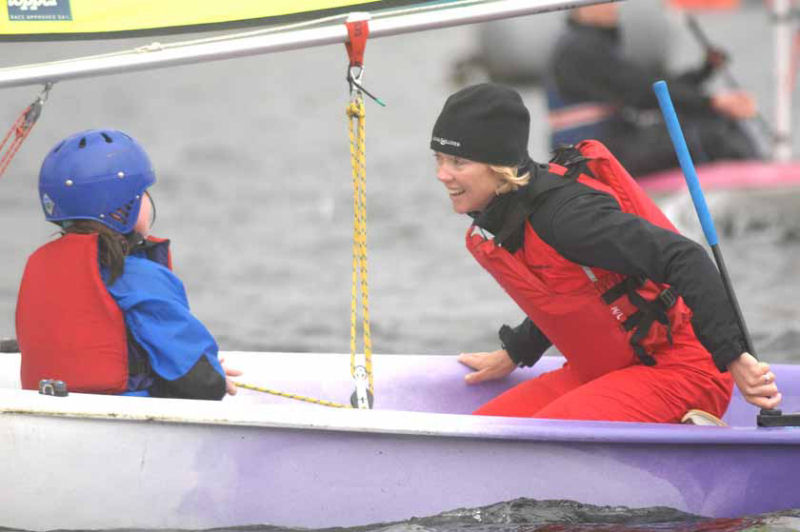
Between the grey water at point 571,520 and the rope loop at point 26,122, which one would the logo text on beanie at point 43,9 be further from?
the grey water at point 571,520

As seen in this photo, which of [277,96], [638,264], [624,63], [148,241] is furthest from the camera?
[277,96]

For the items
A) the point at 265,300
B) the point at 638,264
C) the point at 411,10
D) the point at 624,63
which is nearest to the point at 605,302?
the point at 638,264

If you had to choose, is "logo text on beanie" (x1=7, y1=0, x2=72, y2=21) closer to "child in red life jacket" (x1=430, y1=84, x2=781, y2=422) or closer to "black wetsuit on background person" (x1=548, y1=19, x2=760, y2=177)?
"child in red life jacket" (x1=430, y1=84, x2=781, y2=422)

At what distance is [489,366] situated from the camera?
4230mm

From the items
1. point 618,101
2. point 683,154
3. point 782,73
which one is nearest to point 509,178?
point 683,154

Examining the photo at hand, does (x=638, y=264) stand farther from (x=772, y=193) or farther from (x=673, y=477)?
(x=772, y=193)

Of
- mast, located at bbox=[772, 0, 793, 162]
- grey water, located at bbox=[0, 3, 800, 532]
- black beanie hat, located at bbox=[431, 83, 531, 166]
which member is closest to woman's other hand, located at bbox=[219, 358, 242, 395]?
grey water, located at bbox=[0, 3, 800, 532]

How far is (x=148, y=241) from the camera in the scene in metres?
3.68

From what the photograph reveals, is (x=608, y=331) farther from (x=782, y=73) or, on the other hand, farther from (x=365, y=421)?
(x=782, y=73)

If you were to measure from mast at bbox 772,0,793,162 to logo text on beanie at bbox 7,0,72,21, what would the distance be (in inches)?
283

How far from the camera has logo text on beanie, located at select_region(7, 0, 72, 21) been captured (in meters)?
3.68

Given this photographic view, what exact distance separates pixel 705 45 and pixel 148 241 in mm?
6257

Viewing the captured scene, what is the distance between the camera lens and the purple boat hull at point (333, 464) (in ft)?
11.2

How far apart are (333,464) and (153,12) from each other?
1210mm
